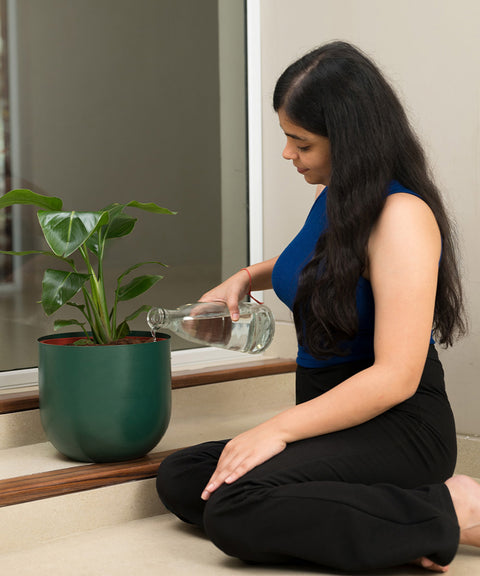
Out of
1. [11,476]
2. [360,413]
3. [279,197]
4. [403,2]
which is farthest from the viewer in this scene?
[279,197]

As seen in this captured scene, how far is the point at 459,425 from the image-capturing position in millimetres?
1996

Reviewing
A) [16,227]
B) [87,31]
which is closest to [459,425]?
[16,227]

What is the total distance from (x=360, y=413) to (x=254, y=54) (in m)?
1.62

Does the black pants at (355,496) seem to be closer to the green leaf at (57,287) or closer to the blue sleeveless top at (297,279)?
the blue sleeveless top at (297,279)

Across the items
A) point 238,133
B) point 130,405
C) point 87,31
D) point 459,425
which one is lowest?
point 459,425

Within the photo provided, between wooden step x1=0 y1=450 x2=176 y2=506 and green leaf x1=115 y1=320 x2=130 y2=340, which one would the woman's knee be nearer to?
wooden step x1=0 y1=450 x2=176 y2=506

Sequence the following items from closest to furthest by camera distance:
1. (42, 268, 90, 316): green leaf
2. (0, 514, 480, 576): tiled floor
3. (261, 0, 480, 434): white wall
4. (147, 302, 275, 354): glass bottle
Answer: (0, 514, 480, 576): tiled floor
(42, 268, 90, 316): green leaf
(147, 302, 275, 354): glass bottle
(261, 0, 480, 434): white wall

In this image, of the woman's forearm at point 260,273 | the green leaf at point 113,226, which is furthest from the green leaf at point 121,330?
the woman's forearm at point 260,273

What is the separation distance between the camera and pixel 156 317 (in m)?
1.64

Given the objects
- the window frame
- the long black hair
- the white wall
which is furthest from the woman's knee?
the window frame

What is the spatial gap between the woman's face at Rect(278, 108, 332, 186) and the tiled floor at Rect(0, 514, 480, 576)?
2.39 ft

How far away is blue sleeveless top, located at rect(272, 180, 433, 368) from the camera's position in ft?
4.68

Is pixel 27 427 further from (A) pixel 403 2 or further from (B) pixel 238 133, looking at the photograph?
(A) pixel 403 2

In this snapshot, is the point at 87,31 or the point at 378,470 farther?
the point at 87,31
